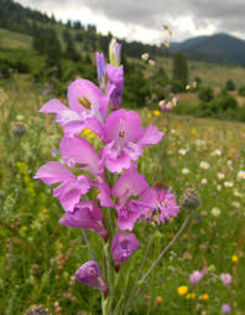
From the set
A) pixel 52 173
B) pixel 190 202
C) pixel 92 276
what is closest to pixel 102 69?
pixel 52 173

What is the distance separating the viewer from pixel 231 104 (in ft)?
155

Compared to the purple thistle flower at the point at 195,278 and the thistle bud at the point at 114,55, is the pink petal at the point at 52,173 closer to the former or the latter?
the thistle bud at the point at 114,55

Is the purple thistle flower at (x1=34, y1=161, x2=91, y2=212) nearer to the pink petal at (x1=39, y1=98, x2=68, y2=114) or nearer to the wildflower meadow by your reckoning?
the wildflower meadow

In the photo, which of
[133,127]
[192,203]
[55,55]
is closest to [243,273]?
[192,203]

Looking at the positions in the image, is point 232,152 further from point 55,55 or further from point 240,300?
point 55,55

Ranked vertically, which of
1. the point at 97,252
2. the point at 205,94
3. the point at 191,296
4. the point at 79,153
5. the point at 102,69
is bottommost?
the point at 191,296

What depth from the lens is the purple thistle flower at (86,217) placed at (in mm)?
897

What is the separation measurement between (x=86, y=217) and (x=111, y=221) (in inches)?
2.9

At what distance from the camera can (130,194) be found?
0.89 metres

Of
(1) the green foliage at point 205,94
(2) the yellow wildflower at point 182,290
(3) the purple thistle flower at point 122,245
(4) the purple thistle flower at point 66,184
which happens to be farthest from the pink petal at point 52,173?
(1) the green foliage at point 205,94

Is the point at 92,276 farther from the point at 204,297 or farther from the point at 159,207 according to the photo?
the point at 204,297

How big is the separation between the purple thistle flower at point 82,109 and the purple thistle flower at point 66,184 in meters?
0.12

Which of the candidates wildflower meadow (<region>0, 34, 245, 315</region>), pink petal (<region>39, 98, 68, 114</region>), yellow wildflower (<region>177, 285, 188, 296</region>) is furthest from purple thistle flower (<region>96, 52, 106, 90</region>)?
yellow wildflower (<region>177, 285, 188, 296</region>)

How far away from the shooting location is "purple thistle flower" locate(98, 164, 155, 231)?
866 millimetres
